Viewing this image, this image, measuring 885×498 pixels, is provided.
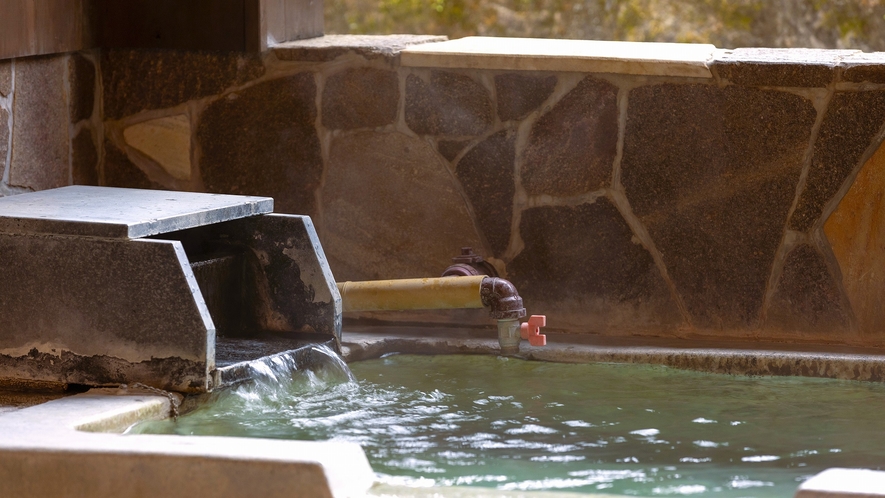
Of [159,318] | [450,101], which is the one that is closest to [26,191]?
[159,318]

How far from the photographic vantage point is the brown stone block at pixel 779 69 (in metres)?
3.84

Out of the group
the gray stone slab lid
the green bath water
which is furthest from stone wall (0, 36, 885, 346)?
the gray stone slab lid

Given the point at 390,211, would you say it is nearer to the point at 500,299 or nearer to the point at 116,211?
the point at 500,299

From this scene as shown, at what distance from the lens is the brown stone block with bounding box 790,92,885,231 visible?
3.82 m

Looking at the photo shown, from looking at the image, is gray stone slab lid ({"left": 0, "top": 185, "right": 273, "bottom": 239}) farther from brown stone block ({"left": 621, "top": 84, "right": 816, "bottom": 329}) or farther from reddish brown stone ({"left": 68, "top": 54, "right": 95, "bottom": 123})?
brown stone block ({"left": 621, "top": 84, "right": 816, "bottom": 329})

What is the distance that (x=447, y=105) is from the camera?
4.23 metres

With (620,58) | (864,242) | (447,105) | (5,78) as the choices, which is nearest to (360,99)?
(447,105)

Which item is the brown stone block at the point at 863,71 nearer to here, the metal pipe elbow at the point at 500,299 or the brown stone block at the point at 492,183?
→ the brown stone block at the point at 492,183

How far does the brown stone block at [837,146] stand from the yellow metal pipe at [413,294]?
113cm

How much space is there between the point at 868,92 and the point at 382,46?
67.2 inches

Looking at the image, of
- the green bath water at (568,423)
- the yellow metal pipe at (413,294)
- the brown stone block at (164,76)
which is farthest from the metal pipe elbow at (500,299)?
the brown stone block at (164,76)

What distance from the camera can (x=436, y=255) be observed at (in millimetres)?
4344

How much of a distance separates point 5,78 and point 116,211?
958mm

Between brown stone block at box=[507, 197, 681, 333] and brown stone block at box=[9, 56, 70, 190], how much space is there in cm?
175
